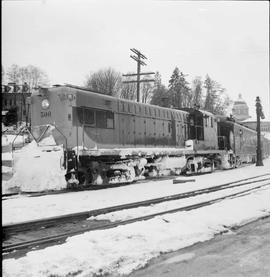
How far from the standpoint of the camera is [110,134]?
1318 centimetres

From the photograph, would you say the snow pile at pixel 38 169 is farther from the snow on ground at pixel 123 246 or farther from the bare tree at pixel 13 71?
the bare tree at pixel 13 71

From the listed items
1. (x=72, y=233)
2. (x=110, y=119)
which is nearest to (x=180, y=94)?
(x=110, y=119)

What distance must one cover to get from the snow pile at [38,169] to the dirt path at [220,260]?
6.18 metres

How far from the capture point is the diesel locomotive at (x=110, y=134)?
12000mm

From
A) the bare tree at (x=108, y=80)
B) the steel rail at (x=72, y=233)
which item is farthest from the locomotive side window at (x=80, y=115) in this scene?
the bare tree at (x=108, y=80)

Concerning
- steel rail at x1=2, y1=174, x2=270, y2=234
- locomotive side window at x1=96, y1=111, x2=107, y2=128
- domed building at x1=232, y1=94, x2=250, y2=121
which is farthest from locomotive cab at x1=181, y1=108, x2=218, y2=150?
domed building at x1=232, y1=94, x2=250, y2=121

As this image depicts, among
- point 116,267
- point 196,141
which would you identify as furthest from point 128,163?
point 116,267

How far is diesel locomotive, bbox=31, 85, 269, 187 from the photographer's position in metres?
12.0

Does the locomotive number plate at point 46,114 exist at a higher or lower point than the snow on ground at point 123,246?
higher

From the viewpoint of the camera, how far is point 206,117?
66.6ft

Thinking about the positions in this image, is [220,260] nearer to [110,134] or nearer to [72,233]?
[72,233]

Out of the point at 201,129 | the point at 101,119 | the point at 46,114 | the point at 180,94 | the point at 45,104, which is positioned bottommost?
the point at 201,129

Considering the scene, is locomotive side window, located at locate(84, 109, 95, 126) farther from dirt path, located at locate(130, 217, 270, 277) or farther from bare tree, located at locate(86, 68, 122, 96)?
bare tree, located at locate(86, 68, 122, 96)

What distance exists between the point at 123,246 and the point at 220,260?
124 centimetres
